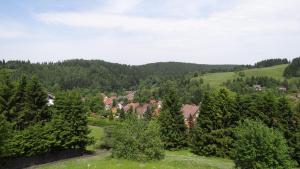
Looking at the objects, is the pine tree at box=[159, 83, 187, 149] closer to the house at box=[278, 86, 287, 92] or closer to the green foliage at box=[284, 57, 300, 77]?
the house at box=[278, 86, 287, 92]

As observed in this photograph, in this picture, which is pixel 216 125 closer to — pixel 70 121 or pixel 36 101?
pixel 70 121

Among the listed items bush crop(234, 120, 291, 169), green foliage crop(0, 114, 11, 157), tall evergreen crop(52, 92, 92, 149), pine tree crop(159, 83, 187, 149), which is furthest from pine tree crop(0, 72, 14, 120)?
bush crop(234, 120, 291, 169)

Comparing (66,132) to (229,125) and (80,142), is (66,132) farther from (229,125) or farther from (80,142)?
(229,125)

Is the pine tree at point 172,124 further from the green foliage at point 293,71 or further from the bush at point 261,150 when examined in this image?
the green foliage at point 293,71

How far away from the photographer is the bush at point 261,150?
3142 cm

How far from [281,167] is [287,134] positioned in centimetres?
1910

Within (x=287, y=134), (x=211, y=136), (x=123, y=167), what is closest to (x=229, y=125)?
(x=211, y=136)

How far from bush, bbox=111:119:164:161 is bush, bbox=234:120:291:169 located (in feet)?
33.9

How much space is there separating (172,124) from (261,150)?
25.1 meters

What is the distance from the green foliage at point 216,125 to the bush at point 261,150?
18.2m

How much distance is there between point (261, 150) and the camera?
31.6 metres

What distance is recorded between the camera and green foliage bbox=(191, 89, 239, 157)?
51.2 metres

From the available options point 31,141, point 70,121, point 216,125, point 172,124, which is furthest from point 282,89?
point 31,141

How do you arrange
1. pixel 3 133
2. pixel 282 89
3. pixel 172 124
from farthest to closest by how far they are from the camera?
pixel 282 89 < pixel 172 124 < pixel 3 133
